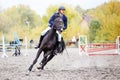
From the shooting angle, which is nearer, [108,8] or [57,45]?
[57,45]

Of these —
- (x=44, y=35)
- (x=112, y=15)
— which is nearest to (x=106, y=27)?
(x=112, y=15)

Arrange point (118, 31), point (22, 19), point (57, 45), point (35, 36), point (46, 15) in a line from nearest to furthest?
point (57, 45) < point (118, 31) < point (46, 15) < point (35, 36) < point (22, 19)

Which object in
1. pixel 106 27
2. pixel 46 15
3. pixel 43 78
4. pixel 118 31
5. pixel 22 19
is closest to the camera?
pixel 43 78

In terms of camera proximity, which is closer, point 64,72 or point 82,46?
point 64,72

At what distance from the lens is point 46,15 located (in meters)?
69.0

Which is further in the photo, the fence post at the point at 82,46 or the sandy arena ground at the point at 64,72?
the fence post at the point at 82,46

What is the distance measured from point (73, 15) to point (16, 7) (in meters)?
30.9

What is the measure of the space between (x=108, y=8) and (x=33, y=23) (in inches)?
2084

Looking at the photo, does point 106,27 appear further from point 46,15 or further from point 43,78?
point 43,78

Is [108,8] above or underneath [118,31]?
above

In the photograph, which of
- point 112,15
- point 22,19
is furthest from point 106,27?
point 22,19

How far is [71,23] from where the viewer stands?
235ft

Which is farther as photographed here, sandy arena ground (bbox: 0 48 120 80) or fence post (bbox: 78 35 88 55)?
fence post (bbox: 78 35 88 55)

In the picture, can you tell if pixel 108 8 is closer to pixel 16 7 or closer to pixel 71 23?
pixel 71 23
